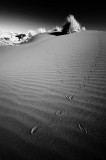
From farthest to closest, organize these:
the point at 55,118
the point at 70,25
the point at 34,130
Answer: the point at 70,25 → the point at 55,118 → the point at 34,130

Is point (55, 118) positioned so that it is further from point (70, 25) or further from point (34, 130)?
point (70, 25)

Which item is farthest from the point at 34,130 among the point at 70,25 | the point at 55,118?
the point at 70,25

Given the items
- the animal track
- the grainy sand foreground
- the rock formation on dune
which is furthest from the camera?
the rock formation on dune

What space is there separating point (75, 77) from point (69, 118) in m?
1.61

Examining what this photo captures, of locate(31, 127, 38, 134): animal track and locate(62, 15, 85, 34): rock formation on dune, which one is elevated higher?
locate(62, 15, 85, 34): rock formation on dune

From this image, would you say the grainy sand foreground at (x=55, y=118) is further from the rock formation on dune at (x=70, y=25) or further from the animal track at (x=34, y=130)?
the rock formation on dune at (x=70, y=25)

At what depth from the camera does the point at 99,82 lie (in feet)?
9.91

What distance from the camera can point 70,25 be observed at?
21.3 meters

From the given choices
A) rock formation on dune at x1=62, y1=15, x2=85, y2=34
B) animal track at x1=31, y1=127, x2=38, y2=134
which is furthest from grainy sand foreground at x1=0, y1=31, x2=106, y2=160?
rock formation on dune at x1=62, y1=15, x2=85, y2=34

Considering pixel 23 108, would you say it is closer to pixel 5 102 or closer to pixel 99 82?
pixel 5 102

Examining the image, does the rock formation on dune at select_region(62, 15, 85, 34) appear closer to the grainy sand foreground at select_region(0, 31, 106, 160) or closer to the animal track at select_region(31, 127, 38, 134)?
the grainy sand foreground at select_region(0, 31, 106, 160)

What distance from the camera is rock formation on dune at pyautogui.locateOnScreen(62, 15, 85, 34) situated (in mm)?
21031

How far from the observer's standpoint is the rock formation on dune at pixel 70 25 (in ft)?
69.0

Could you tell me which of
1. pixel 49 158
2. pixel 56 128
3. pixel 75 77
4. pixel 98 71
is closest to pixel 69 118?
pixel 56 128
